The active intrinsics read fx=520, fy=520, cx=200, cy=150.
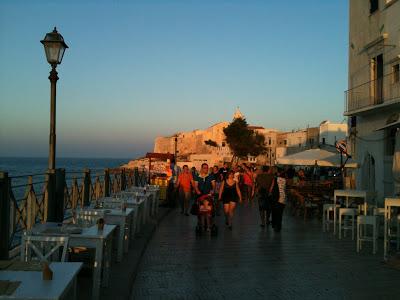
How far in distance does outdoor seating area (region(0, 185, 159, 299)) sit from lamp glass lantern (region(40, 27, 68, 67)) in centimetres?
301

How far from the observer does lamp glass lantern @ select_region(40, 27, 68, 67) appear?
9.80 meters

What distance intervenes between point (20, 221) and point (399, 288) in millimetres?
5769

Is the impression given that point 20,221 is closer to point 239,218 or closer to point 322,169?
point 239,218

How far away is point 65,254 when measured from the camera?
526cm

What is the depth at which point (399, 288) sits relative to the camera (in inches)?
273

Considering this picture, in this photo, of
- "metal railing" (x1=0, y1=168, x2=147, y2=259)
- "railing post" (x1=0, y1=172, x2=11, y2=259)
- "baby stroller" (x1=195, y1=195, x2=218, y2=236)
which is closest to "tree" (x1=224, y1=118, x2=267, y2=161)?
"metal railing" (x1=0, y1=168, x2=147, y2=259)

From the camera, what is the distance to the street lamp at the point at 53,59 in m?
9.81

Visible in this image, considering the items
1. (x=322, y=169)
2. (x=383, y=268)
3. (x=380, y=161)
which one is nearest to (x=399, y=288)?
(x=383, y=268)

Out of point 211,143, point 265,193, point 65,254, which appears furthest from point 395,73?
point 211,143

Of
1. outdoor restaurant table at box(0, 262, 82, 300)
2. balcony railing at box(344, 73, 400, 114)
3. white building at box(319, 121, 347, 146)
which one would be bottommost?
outdoor restaurant table at box(0, 262, 82, 300)

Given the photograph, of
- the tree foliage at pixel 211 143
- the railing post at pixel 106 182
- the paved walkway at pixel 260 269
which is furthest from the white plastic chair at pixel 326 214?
the tree foliage at pixel 211 143

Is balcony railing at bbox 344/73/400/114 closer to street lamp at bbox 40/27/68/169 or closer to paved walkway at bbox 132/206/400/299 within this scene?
paved walkway at bbox 132/206/400/299

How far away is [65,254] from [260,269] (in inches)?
149

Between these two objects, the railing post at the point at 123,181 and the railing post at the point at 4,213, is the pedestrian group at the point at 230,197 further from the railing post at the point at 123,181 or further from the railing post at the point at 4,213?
the railing post at the point at 4,213
